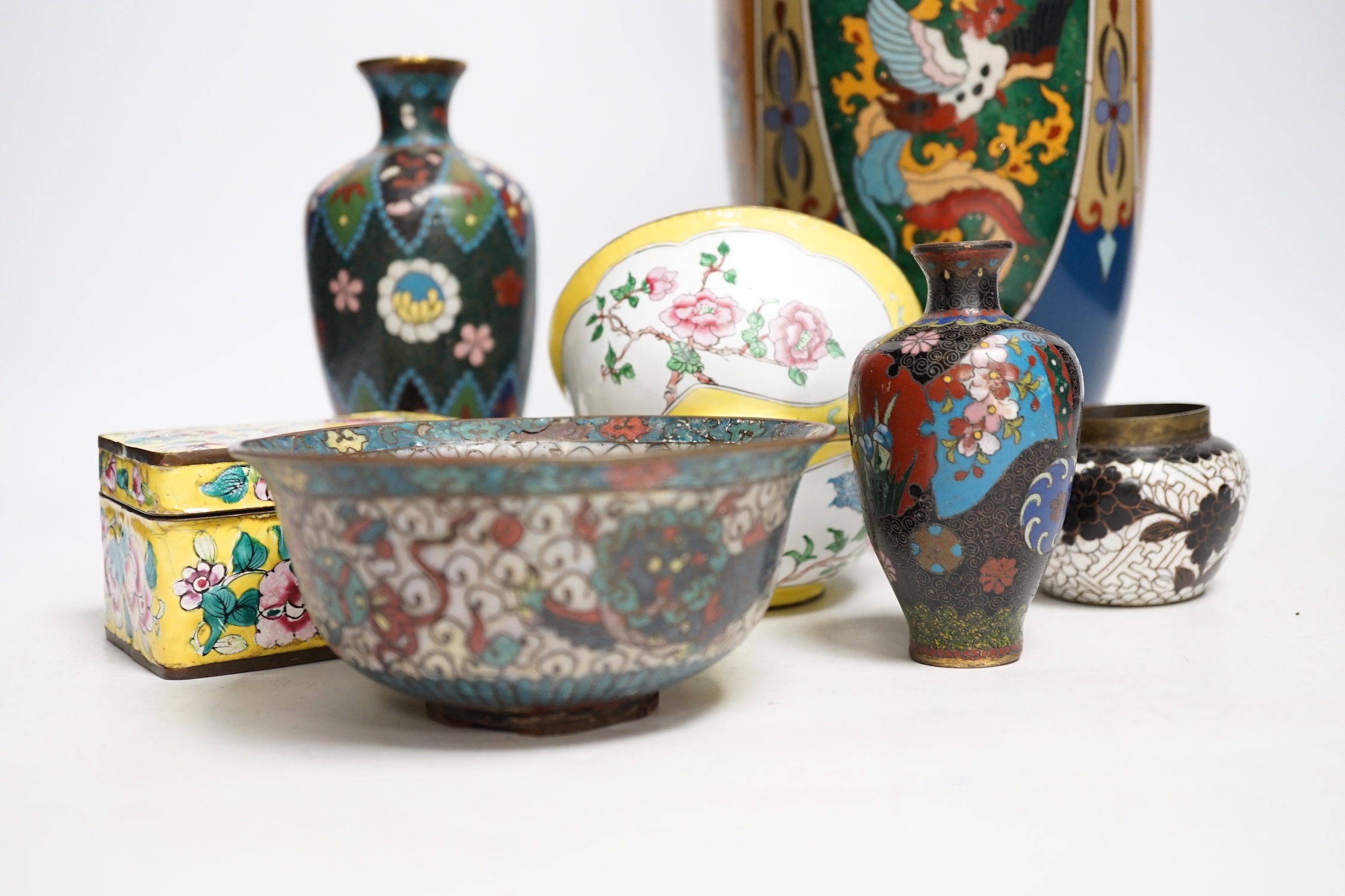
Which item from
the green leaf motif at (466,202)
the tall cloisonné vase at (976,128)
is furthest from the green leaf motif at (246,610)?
the tall cloisonné vase at (976,128)

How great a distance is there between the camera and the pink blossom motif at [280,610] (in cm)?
134

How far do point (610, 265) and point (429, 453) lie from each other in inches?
12.4

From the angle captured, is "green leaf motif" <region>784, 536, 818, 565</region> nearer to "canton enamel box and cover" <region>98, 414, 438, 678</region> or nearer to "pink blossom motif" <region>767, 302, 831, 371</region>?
"pink blossom motif" <region>767, 302, 831, 371</region>

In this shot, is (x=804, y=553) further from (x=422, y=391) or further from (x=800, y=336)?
(x=422, y=391)

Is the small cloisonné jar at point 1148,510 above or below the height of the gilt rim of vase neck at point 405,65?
below

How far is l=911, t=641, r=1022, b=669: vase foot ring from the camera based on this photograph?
1.31 meters

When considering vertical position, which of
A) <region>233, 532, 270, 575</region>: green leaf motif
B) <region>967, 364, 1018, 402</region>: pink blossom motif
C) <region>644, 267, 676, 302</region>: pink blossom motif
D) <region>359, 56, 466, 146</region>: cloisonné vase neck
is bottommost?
<region>233, 532, 270, 575</region>: green leaf motif

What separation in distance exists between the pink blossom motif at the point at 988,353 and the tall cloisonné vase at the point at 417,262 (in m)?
0.88

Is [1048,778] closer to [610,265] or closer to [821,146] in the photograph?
[610,265]

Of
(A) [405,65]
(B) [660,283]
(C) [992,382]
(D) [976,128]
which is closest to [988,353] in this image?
(C) [992,382]

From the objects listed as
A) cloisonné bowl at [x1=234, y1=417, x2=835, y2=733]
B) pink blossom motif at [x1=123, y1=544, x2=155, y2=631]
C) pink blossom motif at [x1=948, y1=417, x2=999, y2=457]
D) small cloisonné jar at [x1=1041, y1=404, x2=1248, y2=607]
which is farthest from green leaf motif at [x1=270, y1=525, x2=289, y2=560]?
small cloisonné jar at [x1=1041, y1=404, x2=1248, y2=607]

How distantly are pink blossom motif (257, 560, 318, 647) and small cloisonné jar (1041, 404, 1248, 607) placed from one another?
28.4 inches

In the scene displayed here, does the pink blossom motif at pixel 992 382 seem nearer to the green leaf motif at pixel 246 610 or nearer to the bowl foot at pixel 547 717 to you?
the bowl foot at pixel 547 717

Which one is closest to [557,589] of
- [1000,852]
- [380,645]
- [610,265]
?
[380,645]
